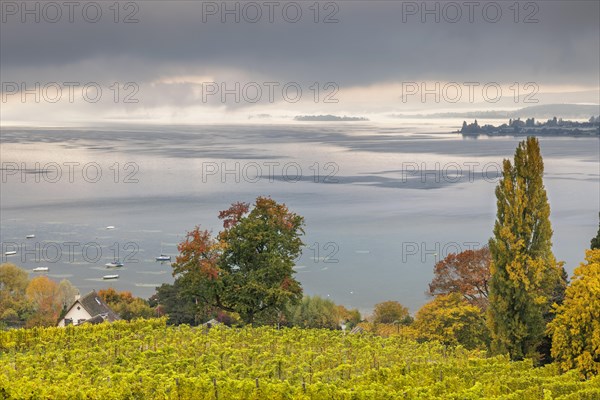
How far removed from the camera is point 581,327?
21.6 m

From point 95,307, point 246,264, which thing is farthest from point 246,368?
point 95,307

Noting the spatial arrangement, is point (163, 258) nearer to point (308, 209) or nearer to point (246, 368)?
point (308, 209)

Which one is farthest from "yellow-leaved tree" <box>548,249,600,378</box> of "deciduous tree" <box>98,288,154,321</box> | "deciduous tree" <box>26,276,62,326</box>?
"deciduous tree" <box>26,276,62,326</box>

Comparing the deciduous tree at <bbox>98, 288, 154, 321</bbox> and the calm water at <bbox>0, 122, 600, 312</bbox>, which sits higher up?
the calm water at <bbox>0, 122, 600, 312</bbox>

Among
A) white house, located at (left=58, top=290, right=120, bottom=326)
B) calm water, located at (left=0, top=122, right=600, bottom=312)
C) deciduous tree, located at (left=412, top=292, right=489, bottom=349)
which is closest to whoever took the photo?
deciduous tree, located at (left=412, top=292, right=489, bottom=349)

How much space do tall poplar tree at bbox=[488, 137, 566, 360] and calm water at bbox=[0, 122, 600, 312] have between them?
1333 inches

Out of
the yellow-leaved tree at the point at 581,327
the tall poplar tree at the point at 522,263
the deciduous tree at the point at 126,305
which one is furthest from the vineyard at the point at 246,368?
the deciduous tree at the point at 126,305

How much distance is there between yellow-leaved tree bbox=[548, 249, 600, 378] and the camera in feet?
69.0

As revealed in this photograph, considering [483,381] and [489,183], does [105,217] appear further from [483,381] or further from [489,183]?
[483,381]

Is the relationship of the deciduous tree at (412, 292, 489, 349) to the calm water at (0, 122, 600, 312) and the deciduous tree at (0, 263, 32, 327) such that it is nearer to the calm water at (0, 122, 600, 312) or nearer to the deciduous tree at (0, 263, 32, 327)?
the calm water at (0, 122, 600, 312)

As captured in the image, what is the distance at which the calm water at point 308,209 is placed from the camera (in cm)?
7338

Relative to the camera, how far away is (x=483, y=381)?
17.2 meters

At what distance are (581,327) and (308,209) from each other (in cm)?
8242

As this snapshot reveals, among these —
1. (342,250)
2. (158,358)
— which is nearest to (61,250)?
(342,250)
